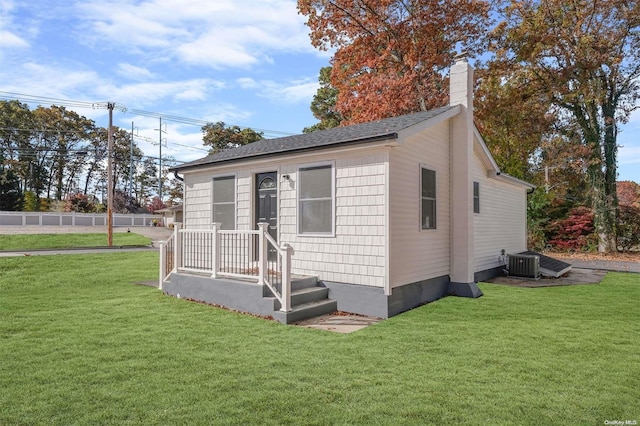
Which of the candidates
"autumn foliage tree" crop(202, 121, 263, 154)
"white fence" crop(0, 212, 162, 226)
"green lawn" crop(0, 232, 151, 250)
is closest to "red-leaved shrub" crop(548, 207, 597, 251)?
"green lawn" crop(0, 232, 151, 250)

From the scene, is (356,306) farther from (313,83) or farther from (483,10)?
(313,83)

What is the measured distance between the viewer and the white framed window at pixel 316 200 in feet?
23.2

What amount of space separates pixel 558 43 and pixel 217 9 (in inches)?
659

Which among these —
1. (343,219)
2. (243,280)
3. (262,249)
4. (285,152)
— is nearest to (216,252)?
(243,280)

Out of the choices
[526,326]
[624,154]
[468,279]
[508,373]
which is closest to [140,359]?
[508,373]

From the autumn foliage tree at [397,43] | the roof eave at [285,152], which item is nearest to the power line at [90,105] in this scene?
the autumn foliage tree at [397,43]

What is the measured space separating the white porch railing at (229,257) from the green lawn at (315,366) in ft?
2.37

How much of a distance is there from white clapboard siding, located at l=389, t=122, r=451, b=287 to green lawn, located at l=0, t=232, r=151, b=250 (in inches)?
717

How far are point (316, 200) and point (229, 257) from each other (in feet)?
8.26

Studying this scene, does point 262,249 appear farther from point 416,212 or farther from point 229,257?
point 416,212

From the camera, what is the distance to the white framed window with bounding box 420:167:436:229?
7.44 meters

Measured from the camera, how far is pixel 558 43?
17.8 metres

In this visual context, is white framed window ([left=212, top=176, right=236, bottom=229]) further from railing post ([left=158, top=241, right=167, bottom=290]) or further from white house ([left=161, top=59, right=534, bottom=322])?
railing post ([left=158, top=241, right=167, bottom=290])

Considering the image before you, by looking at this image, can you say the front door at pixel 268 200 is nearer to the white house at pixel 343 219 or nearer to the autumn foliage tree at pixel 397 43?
the white house at pixel 343 219
